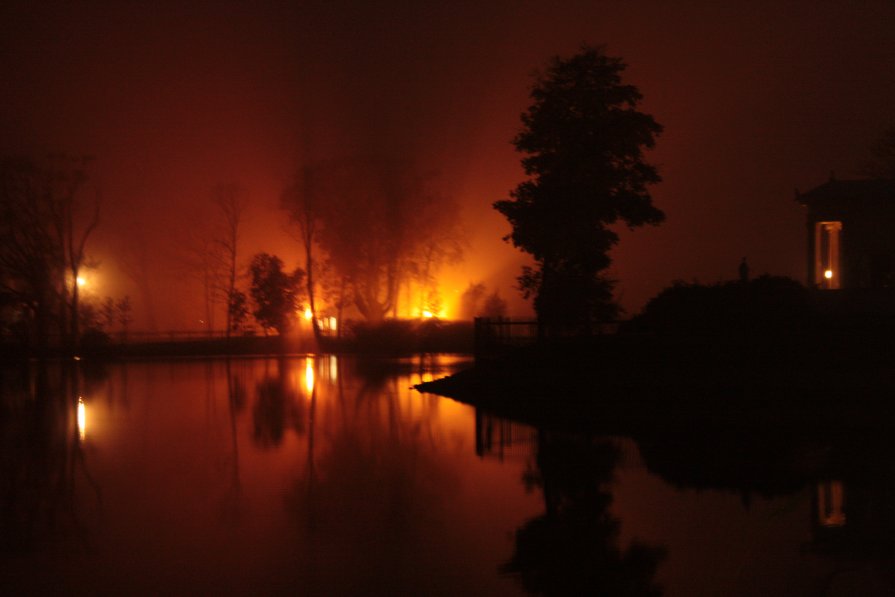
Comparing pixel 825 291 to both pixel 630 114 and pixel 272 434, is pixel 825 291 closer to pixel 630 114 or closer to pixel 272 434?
pixel 630 114

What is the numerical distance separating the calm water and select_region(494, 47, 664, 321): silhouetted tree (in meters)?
14.2

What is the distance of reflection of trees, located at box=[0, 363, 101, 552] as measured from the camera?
10.3 meters

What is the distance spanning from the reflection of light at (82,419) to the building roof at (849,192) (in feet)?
83.1

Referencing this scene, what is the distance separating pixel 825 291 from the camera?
29.5 metres

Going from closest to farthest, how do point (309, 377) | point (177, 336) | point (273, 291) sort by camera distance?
point (309, 377)
point (273, 291)
point (177, 336)

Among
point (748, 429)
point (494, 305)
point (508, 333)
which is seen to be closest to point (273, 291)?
point (494, 305)

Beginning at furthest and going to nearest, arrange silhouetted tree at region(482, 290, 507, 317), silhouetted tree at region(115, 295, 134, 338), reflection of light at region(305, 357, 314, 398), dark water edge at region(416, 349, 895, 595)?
silhouetted tree at region(115, 295, 134, 338) → silhouetted tree at region(482, 290, 507, 317) → reflection of light at region(305, 357, 314, 398) → dark water edge at region(416, 349, 895, 595)

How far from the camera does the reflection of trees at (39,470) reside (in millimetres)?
10273

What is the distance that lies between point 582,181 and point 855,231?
976 cm

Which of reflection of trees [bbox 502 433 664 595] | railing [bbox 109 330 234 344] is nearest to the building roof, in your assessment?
reflection of trees [bbox 502 433 664 595]

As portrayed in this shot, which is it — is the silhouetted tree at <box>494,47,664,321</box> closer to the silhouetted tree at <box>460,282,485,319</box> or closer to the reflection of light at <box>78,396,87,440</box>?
the reflection of light at <box>78,396,87,440</box>

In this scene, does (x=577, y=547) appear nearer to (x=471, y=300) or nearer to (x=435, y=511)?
(x=435, y=511)

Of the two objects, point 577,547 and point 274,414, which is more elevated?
point 577,547

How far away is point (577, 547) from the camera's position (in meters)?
8.95
